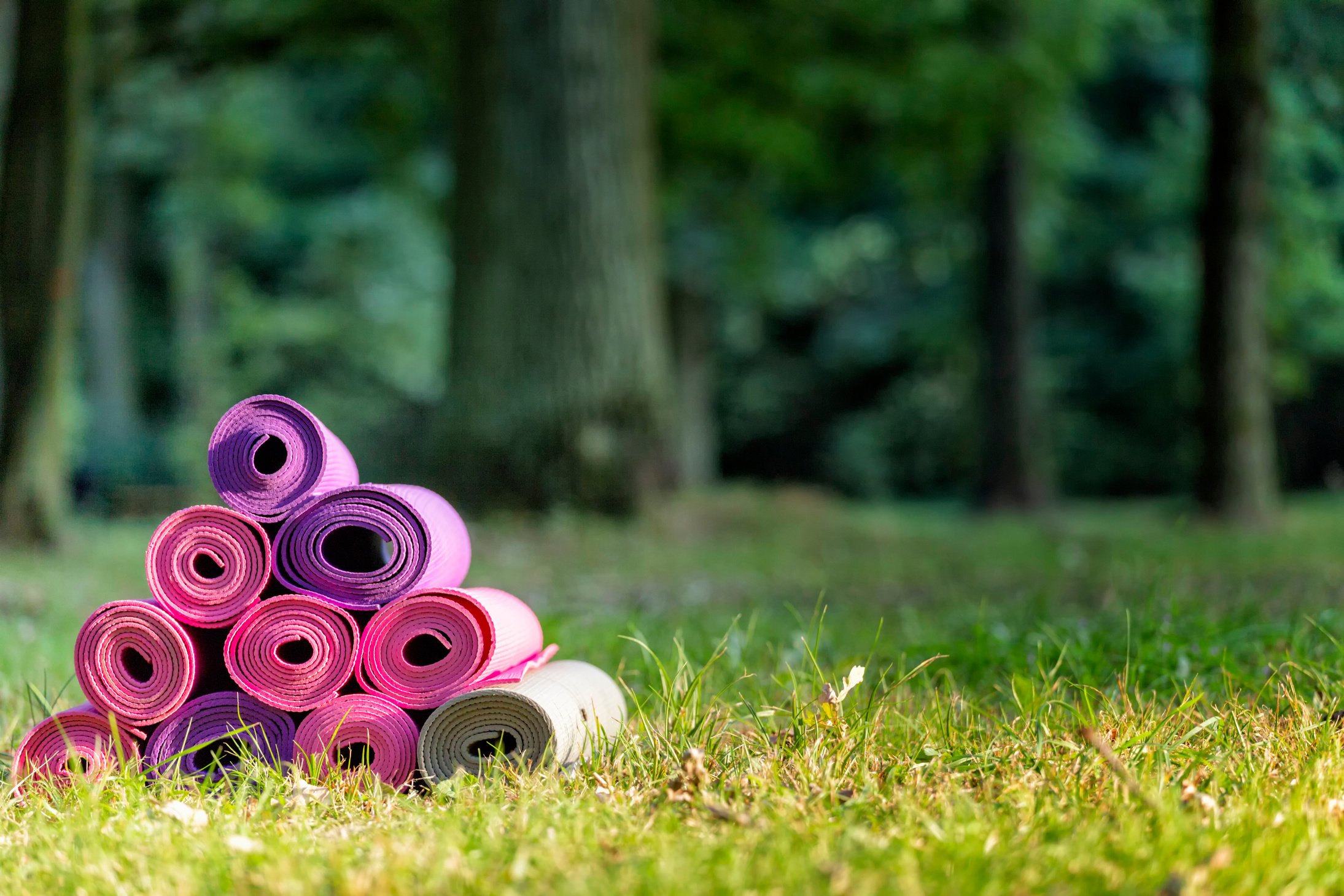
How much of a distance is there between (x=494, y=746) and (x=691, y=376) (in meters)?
17.2

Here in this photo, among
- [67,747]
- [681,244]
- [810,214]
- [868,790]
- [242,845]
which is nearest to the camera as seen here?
[242,845]

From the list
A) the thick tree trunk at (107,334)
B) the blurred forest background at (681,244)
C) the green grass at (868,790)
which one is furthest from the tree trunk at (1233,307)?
the thick tree trunk at (107,334)

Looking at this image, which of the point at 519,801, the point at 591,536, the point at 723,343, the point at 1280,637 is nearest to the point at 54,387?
the point at 591,536

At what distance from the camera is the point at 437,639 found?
2.52m

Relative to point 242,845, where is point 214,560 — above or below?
above

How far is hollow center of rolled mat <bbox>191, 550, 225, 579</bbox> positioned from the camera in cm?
256

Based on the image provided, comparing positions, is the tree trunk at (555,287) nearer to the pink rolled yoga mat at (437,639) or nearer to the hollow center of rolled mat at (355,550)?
the hollow center of rolled mat at (355,550)

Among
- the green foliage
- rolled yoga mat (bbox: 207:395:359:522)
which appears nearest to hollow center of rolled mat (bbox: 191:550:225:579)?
rolled yoga mat (bbox: 207:395:359:522)

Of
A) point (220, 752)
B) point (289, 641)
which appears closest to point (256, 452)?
point (289, 641)

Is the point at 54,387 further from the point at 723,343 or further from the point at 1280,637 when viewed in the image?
the point at 723,343

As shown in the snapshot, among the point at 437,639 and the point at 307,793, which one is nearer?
the point at 307,793

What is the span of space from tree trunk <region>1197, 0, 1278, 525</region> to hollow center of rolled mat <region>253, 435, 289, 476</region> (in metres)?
8.27

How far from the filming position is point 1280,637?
3139 mm

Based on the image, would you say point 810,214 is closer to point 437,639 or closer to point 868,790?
point 437,639
